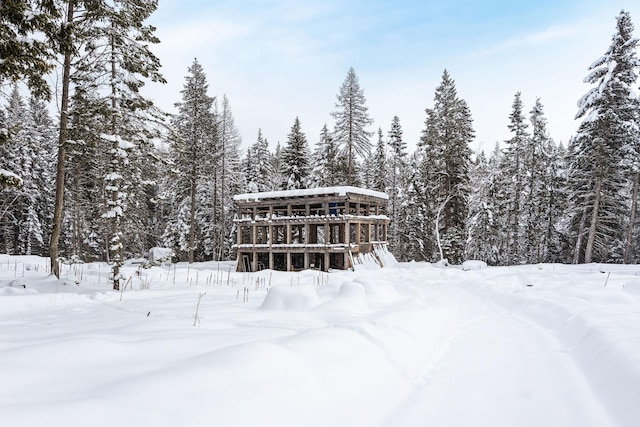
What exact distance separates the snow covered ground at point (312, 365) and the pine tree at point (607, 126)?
735 inches

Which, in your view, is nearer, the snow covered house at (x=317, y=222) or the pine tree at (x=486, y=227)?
the snow covered house at (x=317, y=222)

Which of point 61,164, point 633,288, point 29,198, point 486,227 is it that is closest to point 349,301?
point 633,288

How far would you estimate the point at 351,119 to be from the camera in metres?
27.9

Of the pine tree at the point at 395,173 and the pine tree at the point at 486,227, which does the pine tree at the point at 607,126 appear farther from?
the pine tree at the point at 395,173

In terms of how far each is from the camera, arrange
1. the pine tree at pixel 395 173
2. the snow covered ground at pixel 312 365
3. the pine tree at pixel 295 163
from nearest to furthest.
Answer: the snow covered ground at pixel 312 365, the pine tree at pixel 295 163, the pine tree at pixel 395 173

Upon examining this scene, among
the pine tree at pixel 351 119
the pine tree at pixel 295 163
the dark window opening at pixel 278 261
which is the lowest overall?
the dark window opening at pixel 278 261

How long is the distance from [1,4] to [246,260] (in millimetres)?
18336

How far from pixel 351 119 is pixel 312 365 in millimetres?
26310

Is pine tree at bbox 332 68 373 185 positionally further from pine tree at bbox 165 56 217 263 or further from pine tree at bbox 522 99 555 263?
pine tree at bbox 522 99 555 263

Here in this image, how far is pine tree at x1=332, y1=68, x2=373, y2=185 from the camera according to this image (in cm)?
2784

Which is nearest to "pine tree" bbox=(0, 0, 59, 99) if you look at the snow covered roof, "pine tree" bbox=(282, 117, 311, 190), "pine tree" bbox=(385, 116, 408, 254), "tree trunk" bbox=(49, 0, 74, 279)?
"tree trunk" bbox=(49, 0, 74, 279)

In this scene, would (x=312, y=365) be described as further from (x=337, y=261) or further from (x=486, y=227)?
(x=486, y=227)

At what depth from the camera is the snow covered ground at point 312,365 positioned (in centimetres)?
221

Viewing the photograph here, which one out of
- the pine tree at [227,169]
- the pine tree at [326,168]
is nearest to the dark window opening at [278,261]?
the pine tree at [227,169]
